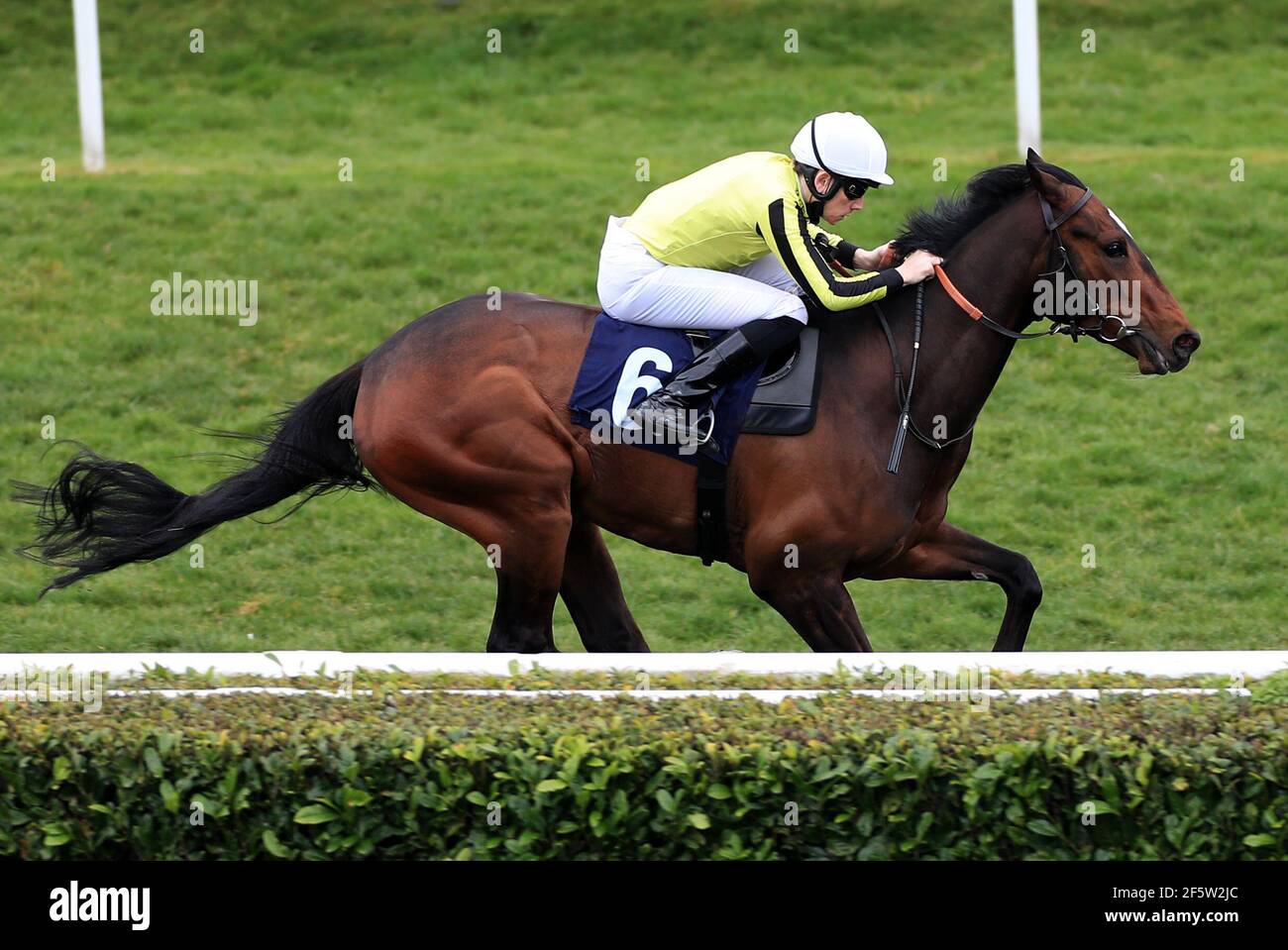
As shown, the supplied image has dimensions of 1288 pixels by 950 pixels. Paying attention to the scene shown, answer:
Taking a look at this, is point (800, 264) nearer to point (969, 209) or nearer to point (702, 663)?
point (969, 209)

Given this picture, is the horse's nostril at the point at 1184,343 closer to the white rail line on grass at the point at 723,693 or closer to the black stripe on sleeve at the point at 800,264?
the black stripe on sleeve at the point at 800,264

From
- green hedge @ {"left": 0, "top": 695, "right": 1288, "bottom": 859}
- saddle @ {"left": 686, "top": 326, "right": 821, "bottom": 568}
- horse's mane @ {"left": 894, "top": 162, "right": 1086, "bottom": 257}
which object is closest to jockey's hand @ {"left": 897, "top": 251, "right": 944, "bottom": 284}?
horse's mane @ {"left": 894, "top": 162, "right": 1086, "bottom": 257}

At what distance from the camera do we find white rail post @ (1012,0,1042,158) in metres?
10.9

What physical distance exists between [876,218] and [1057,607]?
12.5 feet

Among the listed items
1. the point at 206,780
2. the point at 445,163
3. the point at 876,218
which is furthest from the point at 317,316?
the point at 206,780

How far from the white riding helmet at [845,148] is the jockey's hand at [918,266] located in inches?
11.6

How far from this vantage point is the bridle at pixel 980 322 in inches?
211

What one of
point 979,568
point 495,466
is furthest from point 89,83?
point 979,568

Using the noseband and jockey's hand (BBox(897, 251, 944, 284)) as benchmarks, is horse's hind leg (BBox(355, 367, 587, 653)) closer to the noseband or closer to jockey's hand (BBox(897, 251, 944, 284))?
jockey's hand (BBox(897, 251, 944, 284))

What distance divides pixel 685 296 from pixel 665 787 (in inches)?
74.7

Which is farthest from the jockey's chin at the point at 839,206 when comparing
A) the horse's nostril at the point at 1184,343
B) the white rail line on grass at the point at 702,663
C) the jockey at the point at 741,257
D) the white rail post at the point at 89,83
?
the white rail post at the point at 89,83

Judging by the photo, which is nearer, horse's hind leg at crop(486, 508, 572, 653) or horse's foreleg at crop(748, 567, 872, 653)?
horse's foreleg at crop(748, 567, 872, 653)

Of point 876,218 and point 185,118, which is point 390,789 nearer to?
point 876,218

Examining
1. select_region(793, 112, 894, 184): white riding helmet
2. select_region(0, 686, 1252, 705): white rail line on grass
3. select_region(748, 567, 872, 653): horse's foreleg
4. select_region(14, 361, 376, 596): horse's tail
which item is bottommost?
select_region(0, 686, 1252, 705): white rail line on grass
